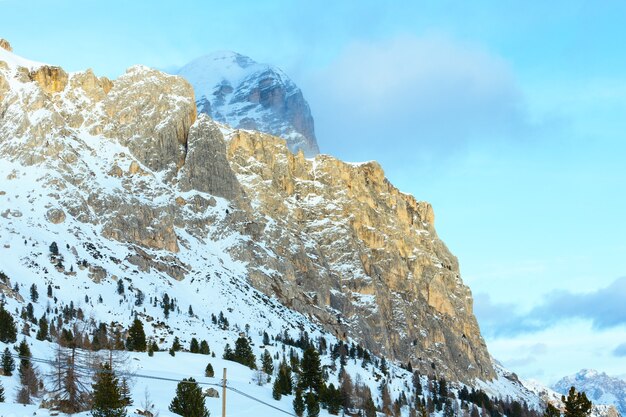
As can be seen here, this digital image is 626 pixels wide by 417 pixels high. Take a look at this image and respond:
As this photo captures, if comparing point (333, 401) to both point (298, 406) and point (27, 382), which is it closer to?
point (298, 406)

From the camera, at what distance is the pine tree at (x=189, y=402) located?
6926 centimetres

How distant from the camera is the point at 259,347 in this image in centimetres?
18738

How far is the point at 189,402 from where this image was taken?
7138cm

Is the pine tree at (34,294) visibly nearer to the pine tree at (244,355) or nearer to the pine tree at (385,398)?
the pine tree at (244,355)

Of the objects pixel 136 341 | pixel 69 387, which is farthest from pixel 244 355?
pixel 69 387

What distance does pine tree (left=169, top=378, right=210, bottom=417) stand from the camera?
69.3 metres

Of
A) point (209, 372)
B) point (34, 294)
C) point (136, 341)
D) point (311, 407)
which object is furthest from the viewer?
point (34, 294)

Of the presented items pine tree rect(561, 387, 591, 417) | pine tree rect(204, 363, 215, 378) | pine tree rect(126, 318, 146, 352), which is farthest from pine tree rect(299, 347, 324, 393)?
pine tree rect(561, 387, 591, 417)

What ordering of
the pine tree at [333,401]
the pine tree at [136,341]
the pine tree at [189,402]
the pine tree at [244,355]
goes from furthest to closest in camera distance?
the pine tree at [244,355], the pine tree at [136,341], the pine tree at [333,401], the pine tree at [189,402]

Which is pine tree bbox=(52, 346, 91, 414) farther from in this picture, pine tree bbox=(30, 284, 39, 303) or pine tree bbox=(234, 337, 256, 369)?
pine tree bbox=(30, 284, 39, 303)

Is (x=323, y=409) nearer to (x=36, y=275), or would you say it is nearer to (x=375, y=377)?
(x=375, y=377)

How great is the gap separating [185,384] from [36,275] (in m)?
130

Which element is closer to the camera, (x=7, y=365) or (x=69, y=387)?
(x=69, y=387)

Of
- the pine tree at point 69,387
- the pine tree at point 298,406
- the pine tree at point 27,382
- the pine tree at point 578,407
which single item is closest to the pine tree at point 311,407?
the pine tree at point 298,406
